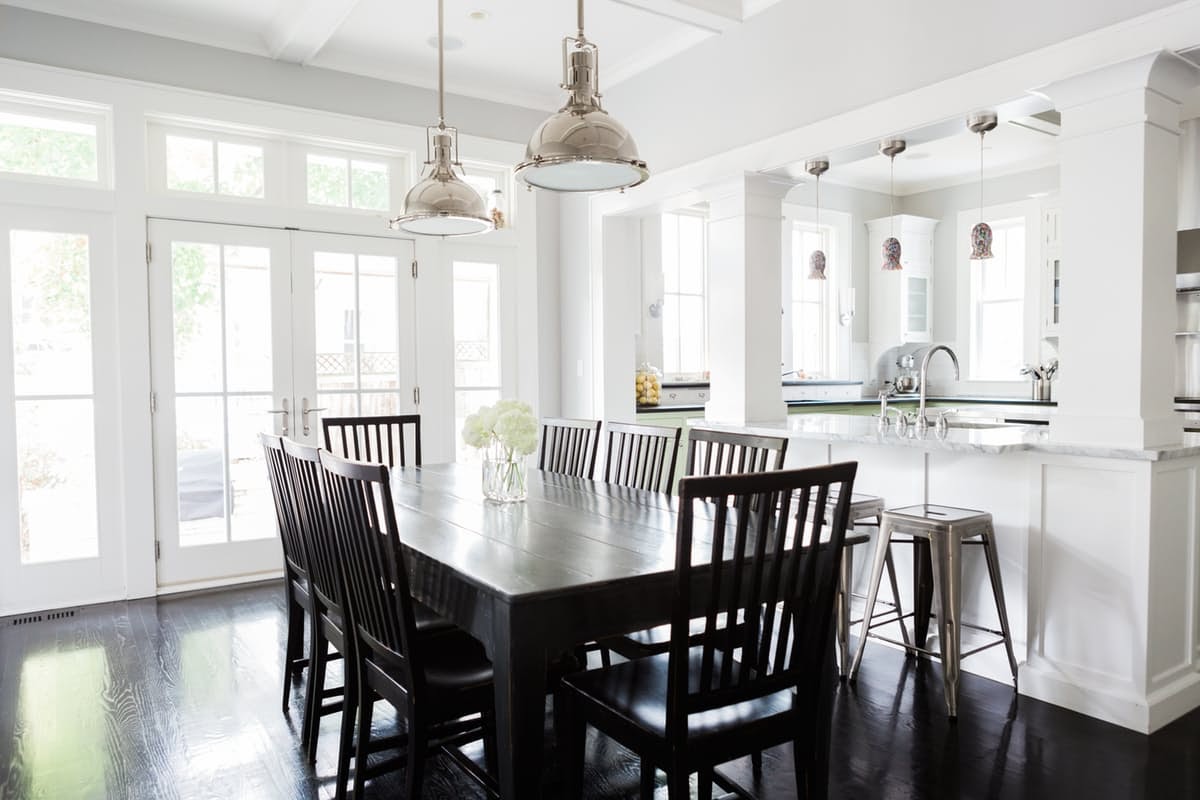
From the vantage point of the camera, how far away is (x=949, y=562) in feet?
8.89

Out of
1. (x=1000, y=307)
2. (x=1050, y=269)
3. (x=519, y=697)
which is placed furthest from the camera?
(x=1000, y=307)

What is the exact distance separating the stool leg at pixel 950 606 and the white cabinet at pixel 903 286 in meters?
5.01

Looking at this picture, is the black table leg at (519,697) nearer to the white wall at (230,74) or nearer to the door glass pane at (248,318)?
the door glass pane at (248,318)

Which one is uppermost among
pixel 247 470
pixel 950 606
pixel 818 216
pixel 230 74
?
pixel 230 74

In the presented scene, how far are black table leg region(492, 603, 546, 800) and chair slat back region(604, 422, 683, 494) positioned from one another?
1.40 metres

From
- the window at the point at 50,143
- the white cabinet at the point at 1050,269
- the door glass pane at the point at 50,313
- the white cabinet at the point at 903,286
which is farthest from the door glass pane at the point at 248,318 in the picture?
the white cabinet at the point at 1050,269

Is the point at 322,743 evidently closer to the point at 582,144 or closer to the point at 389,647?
the point at 389,647

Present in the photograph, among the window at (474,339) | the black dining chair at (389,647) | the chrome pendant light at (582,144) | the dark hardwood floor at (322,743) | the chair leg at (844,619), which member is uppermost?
the chrome pendant light at (582,144)

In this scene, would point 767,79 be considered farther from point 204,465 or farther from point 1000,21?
point 204,465

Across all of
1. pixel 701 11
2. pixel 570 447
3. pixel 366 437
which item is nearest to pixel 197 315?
pixel 366 437

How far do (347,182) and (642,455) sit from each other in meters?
2.80

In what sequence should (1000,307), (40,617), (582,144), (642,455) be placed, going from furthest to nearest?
(1000,307) < (40,617) < (642,455) < (582,144)

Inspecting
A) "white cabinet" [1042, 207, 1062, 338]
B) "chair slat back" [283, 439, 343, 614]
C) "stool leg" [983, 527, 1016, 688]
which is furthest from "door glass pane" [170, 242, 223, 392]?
"white cabinet" [1042, 207, 1062, 338]

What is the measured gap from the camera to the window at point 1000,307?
23.2ft
